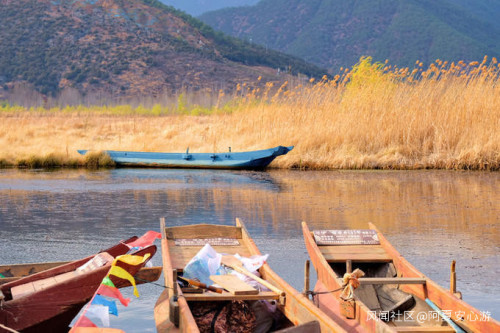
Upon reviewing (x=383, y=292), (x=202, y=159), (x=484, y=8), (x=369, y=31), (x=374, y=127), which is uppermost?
(x=484, y=8)

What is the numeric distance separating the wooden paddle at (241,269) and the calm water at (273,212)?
854 millimetres

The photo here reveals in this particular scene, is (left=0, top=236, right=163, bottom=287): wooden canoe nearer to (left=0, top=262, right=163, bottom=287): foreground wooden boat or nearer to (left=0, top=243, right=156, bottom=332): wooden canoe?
(left=0, top=262, right=163, bottom=287): foreground wooden boat

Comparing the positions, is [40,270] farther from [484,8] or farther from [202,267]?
[484,8]

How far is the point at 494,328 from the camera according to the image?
5137mm

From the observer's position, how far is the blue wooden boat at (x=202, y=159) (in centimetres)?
2098

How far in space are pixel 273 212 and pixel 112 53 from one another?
200ft

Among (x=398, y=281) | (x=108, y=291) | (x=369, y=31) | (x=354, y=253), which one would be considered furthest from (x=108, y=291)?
(x=369, y=31)

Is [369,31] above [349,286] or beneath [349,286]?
above

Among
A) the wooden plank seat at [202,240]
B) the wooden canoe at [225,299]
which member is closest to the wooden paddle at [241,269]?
the wooden canoe at [225,299]

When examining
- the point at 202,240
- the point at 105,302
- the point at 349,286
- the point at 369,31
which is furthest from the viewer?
the point at 369,31

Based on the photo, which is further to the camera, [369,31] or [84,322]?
[369,31]

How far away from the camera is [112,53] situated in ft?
233

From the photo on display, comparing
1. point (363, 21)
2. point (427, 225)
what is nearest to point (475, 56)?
point (363, 21)

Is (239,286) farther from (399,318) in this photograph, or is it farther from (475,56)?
(475,56)
